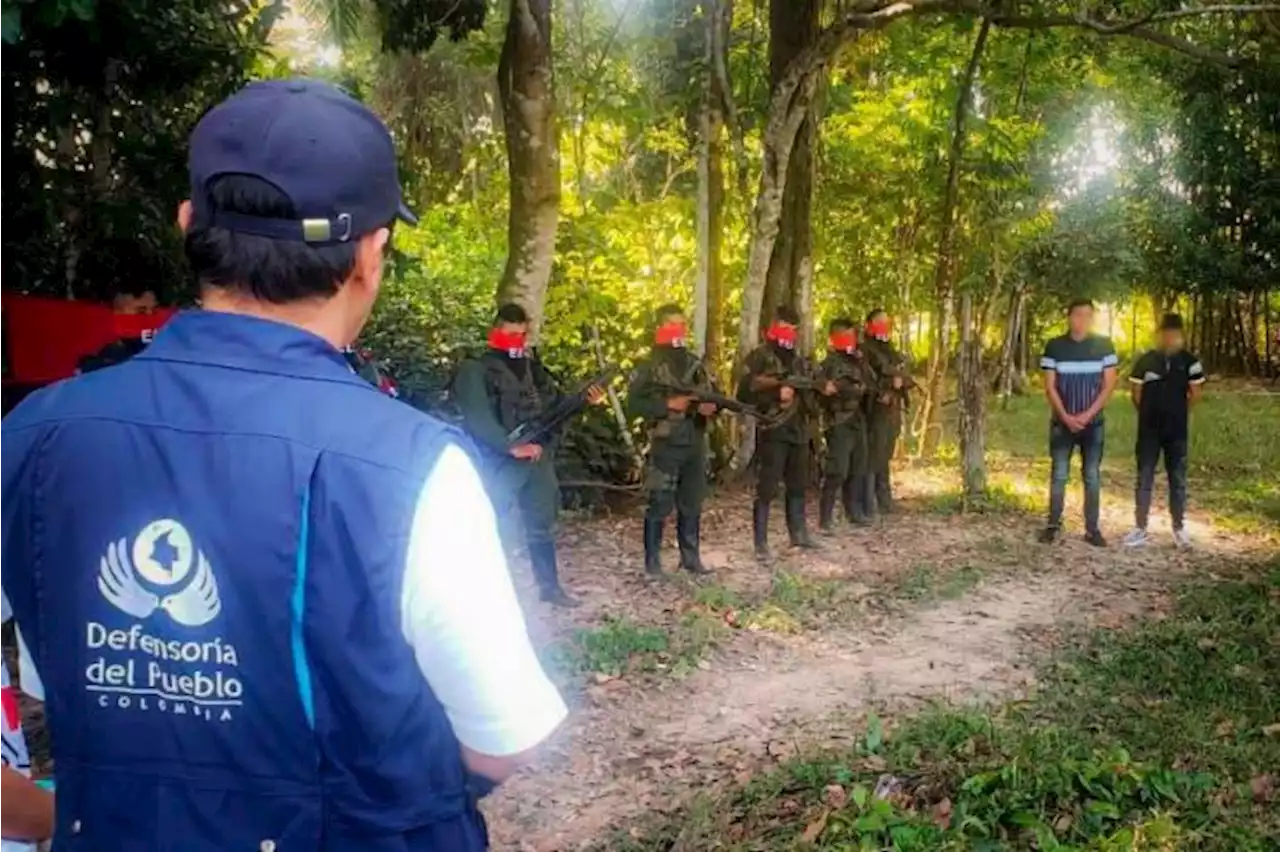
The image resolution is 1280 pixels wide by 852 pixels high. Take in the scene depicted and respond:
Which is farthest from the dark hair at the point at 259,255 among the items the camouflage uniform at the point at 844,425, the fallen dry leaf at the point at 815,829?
the camouflage uniform at the point at 844,425

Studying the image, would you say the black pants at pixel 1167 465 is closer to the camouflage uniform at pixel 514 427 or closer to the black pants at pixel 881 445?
the black pants at pixel 881 445

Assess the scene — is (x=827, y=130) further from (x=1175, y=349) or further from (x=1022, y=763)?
(x=1022, y=763)

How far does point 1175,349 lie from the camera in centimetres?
922

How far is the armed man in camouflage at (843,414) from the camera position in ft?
33.1

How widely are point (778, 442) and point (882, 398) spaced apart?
198 cm

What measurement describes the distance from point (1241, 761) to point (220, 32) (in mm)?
6868

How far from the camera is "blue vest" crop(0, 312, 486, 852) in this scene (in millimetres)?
1152

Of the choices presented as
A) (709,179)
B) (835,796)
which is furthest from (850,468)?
(835,796)

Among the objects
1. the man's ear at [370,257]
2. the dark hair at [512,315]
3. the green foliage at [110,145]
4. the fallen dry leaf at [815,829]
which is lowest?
the fallen dry leaf at [815,829]

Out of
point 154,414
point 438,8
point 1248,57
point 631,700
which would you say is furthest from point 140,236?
point 1248,57

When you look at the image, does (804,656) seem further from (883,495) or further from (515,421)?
(883,495)

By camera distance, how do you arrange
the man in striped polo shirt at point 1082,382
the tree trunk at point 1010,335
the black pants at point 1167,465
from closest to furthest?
the man in striped polo shirt at point 1082,382 < the black pants at point 1167,465 < the tree trunk at point 1010,335

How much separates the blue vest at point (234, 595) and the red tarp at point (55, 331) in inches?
209

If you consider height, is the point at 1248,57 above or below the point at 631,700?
above
